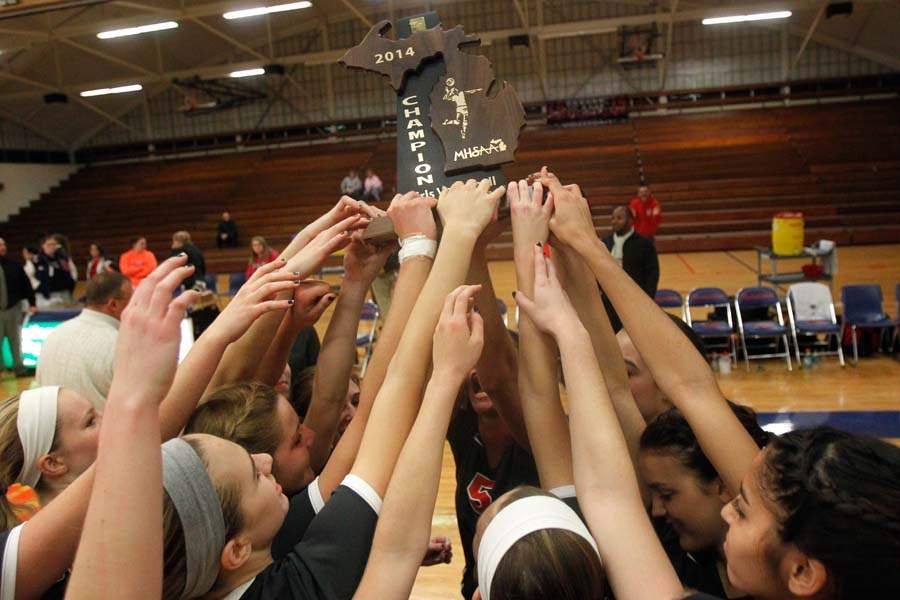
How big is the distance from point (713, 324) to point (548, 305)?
244 inches

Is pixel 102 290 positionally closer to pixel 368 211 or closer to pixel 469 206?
pixel 368 211

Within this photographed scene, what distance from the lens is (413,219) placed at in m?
1.54

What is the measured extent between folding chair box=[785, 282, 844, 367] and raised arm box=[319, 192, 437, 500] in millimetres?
6251

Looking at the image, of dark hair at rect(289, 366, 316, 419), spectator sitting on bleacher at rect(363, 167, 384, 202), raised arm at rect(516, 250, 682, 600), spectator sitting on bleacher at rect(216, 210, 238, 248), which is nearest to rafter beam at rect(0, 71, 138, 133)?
spectator sitting on bleacher at rect(216, 210, 238, 248)

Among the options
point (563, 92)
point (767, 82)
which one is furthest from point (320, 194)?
point (767, 82)

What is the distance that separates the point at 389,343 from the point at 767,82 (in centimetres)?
2172

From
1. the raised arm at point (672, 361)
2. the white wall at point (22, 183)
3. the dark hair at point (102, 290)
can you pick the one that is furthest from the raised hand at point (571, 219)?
the white wall at point (22, 183)

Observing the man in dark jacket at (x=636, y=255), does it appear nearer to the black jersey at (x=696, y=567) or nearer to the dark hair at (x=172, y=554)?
the black jersey at (x=696, y=567)

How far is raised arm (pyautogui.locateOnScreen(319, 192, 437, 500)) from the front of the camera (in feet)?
4.53

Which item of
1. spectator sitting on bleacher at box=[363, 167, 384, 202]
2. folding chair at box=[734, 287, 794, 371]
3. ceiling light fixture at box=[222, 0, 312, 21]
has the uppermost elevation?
ceiling light fixture at box=[222, 0, 312, 21]

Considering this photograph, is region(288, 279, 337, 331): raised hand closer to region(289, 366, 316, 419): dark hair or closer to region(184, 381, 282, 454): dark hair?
region(184, 381, 282, 454): dark hair

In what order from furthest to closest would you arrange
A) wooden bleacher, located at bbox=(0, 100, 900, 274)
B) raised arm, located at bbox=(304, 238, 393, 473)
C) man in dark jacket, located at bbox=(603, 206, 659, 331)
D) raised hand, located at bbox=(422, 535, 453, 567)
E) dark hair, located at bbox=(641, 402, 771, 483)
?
wooden bleacher, located at bbox=(0, 100, 900, 274) → man in dark jacket, located at bbox=(603, 206, 659, 331) → raised hand, located at bbox=(422, 535, 453, 567) → raised arm, located at bbox=(304, 238, 393, 473) → dark hair, located at bbox=(641, 402, 771, 483)

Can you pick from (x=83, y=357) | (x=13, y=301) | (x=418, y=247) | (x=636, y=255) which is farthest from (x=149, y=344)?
(x=13, y=301)

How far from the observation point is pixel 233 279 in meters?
9.58
